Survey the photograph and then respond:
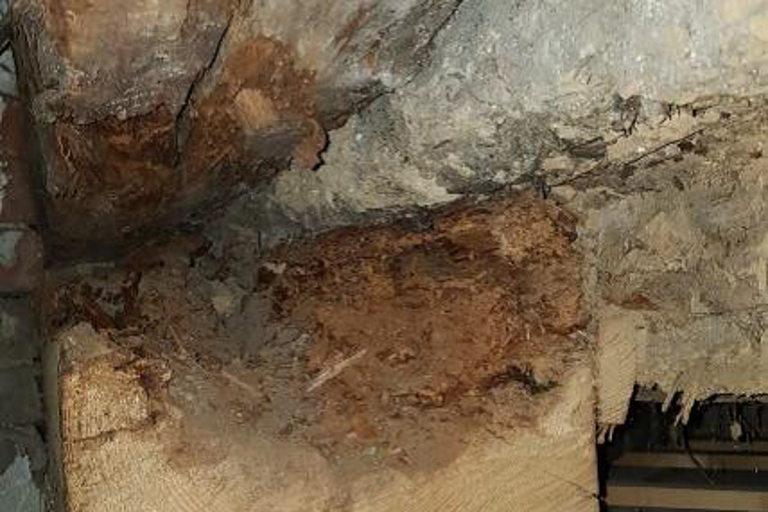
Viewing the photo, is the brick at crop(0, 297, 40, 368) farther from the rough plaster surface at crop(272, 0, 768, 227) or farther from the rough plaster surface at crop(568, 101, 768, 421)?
the rough plaster surface at crop(568, 101, 768, 421)

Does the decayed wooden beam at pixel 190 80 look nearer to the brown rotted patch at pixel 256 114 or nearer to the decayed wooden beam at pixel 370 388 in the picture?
the brown rotted patch at pixel 256 114

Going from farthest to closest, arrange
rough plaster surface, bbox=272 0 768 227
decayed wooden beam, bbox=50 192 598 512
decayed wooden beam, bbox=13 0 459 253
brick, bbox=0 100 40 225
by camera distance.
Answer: brick, bbox=0 100 40 225 < decayed wooden beam, bbox=50 192 598 512 < decayed wooden beam, bbox=13 0 459 253 < rough plaster surface, bbox=272 0 768 227

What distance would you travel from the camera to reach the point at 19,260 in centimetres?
183

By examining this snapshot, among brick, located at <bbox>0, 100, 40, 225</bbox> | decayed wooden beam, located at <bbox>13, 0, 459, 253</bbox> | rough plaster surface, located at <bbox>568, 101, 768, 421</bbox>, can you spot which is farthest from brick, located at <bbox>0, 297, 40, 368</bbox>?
rough plaster surface, located at <bbox>568, 101, 768, 421</bbox>

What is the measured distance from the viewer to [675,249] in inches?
51.5

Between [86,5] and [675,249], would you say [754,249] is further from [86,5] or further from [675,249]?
[86,5]

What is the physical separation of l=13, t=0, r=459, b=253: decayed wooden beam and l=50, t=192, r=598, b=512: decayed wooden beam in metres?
0.22

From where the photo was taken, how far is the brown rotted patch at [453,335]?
139 centimetres

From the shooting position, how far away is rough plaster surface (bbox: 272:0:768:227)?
1.04m

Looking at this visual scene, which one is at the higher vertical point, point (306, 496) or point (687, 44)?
point (687, 44)

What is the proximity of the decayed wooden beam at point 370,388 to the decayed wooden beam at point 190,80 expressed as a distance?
0.73ft

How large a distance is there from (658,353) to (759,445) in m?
1.11

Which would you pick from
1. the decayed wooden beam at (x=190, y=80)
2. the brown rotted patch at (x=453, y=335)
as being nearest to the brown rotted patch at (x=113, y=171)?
the decayed wooden beam at (x=190, y=80)

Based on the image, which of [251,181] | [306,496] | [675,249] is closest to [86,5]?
[251,181]
